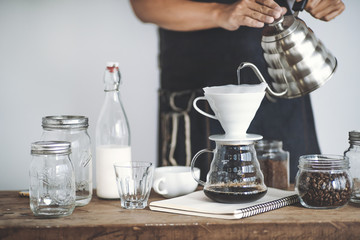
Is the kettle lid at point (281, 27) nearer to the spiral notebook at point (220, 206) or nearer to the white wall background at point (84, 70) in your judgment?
the white wall background at point (84, 70)

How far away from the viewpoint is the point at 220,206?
102cm

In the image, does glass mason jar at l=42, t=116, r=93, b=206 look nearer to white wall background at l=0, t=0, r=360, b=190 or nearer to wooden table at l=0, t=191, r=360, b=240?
wooden table at l=0, t=191, r=360, b=240

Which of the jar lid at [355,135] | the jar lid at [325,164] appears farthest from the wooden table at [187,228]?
the jar lid at [355,135]

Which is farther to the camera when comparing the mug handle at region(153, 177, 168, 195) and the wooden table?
the mug handle at region(153, 177, 168, 195)

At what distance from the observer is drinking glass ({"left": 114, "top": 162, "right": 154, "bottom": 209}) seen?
3.53 ft

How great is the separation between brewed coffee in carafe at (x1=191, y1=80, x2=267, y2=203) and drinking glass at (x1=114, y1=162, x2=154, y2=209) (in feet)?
0.50

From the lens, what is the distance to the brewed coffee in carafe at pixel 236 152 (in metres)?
1.03

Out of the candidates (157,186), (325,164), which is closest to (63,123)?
(157,186)

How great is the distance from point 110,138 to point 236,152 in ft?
1.18

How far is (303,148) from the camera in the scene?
153cm

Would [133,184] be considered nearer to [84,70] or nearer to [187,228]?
[187,228]

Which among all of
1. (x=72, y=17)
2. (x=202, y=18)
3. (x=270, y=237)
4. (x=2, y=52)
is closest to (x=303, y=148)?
(x=202, y=18)

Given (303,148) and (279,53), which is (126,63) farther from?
(303,148)

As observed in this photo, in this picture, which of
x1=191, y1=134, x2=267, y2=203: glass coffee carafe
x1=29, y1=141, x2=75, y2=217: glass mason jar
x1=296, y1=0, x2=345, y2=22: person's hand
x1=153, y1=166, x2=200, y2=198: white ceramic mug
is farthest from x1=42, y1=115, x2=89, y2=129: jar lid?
x1=296, y1=0, x2=345, y2=22: person's hand
